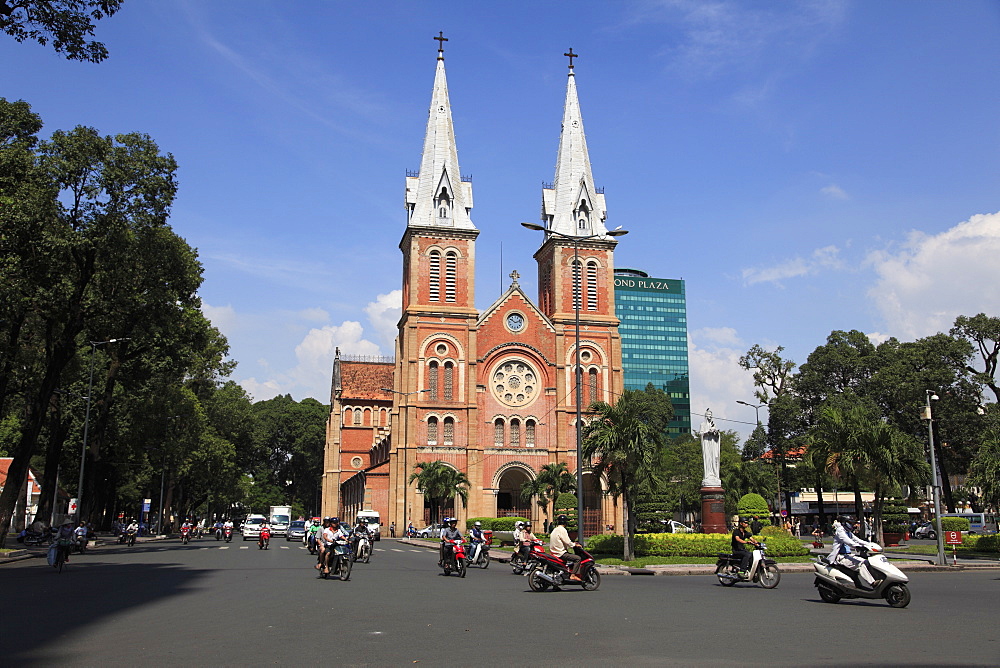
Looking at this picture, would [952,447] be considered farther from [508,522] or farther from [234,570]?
[234,570]

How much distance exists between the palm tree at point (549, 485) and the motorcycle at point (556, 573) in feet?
119

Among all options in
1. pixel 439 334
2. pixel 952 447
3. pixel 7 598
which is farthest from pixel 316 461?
pixel 7 598

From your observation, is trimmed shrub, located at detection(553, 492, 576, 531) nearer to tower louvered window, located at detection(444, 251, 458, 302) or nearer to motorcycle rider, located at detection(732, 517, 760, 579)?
tower louvered window, located at detection(444, 251, 458, 302)

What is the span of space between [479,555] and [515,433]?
3578 cm

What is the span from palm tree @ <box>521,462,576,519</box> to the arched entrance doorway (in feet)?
14.4

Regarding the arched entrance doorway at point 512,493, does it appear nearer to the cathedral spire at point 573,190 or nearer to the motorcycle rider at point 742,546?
the cathedral spire at point 573,190

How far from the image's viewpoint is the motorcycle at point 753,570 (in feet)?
60.1

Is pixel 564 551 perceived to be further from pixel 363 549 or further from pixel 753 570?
pixel 363 549

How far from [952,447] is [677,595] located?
54.1m

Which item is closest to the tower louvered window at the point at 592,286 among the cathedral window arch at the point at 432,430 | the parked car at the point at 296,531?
the cathedral window arch at the point at 432,430

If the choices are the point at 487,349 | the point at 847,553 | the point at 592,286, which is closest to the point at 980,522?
the point at 592,286

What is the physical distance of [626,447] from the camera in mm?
28625

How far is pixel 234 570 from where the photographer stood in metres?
24.7

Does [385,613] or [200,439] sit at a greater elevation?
[200,439]
